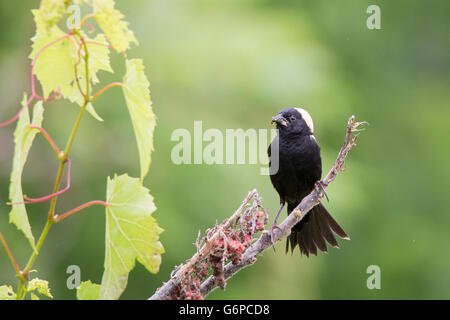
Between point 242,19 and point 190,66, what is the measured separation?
1.13 metres

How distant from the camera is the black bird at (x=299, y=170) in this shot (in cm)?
383

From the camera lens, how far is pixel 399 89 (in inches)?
404

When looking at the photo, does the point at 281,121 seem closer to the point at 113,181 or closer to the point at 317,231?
the point at 317,231

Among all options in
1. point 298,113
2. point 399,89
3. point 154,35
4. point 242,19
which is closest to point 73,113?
point 154,35

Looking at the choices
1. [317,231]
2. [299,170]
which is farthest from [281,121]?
[317,231]

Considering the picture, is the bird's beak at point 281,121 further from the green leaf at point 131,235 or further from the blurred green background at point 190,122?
the green leaf at point 131,235

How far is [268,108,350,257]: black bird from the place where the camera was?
383 cm

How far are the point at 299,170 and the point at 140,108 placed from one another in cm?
268

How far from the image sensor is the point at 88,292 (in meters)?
1.54

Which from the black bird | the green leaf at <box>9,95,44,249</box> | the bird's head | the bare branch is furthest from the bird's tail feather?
the green leaf at <box>9,95,44,249</box>

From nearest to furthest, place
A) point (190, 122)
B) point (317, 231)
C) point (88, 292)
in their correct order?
point (88, 292) → point (317, 231) → point (190, 122)

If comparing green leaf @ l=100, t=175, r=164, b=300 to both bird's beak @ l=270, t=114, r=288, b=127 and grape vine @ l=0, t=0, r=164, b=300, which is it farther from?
bird's beak @ l=270, t=114, r=288, b=127

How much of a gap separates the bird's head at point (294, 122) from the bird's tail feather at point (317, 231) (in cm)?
56
